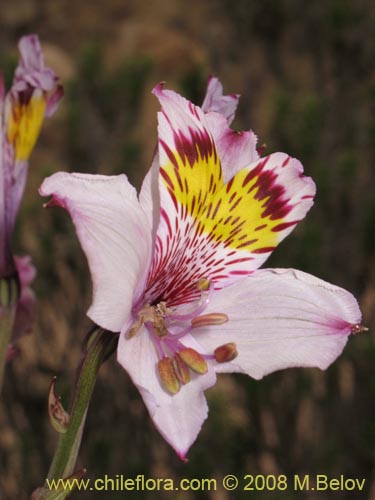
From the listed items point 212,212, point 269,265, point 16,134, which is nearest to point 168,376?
point 212,212

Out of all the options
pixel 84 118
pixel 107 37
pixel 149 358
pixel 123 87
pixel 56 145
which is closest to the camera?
pixel 149 358

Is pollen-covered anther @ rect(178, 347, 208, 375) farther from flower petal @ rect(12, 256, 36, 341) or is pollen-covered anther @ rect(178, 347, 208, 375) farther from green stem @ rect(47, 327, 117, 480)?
flower petal @ rect(12, 256, 36, 341)

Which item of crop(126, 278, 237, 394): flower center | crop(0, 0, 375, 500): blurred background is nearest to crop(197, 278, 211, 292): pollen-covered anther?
crop(126, 278, 237, 394): flower center

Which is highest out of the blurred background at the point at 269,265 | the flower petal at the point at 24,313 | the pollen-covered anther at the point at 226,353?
the pollen-covered anther at the point at 226,353

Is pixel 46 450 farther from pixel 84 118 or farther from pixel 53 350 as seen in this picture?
pixel 84 118

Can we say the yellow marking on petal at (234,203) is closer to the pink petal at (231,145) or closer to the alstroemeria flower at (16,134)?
the pink petal at (231,145)

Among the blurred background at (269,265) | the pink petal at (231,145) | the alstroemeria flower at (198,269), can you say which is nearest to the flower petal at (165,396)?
the alstroemeria flower at (198,269)

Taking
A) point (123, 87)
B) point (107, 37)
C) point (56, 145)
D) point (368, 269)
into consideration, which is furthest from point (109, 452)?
point (107, 37)
